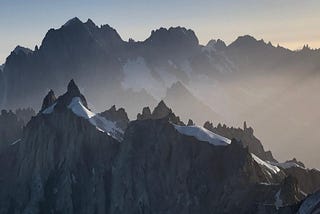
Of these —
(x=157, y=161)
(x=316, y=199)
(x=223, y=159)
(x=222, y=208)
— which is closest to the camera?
(x=316, y=199)

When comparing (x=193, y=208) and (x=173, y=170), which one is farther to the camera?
(x=173, y=170)

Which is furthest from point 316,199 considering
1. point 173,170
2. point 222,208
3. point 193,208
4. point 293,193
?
point 173,170

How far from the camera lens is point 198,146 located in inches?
7436

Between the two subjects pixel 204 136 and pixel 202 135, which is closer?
pixel 204 136

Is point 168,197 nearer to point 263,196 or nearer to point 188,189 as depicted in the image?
point 188,189

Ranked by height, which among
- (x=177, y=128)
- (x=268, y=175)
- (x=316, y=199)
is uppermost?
(x=177, y=128)

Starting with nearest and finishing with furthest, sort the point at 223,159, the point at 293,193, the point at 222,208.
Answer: the point at 293,193
the point at 222,208
the point at 223,159

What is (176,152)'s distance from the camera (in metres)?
192

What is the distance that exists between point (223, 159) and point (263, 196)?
24448mm

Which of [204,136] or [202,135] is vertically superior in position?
[202,135]

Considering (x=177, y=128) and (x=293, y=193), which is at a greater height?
(x=177, y=128)

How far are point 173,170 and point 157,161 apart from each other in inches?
302

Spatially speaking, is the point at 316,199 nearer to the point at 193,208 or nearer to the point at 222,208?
the point at 222,208

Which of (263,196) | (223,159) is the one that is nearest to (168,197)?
(223,159)
